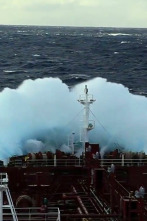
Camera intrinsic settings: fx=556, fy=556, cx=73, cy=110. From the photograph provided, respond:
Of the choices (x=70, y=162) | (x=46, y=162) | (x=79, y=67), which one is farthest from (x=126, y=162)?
(x=79, y=67)

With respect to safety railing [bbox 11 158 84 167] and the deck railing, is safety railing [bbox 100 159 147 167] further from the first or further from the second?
safety railing [bbox 11 158 84 167]

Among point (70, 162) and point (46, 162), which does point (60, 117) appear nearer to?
point (70, 162)

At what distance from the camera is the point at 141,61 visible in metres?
122

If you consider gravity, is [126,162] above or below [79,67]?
below

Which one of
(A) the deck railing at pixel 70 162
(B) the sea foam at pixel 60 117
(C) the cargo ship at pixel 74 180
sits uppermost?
(B) the sea foam at pixel 60 117

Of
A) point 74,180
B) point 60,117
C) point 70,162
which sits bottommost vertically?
point 74,180

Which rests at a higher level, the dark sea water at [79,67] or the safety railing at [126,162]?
the dark sea water at [79,67]

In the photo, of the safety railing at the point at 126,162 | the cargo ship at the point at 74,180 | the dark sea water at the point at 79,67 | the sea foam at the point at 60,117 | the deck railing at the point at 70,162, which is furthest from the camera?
the dark sea water at the point at 79,67

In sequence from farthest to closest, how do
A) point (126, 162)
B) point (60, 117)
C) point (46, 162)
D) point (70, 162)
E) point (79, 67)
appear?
point (79, 67) → point (60, 117) → point (126, 162) → point (70, 162) → point (46, 162)

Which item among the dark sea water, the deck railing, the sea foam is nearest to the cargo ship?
the deck railing

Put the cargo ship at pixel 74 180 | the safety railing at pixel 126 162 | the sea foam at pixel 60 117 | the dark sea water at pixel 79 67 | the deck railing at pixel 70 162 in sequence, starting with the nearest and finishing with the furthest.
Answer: the cargo ship at pixel 74 180 < the deck railing at pixel 70 162 < the safety railing at pixel 126 162 < the sea foam at pixel 60 117 < the dark sea water at pixel 79 67

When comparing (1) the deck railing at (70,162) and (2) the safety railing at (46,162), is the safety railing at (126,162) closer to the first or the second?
(1) the deck railing at (70,162)

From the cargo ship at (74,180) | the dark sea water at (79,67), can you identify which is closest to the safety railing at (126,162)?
the cargo ship at (74,180)

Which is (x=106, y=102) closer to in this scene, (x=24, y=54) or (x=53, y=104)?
(x=53, y=104)
